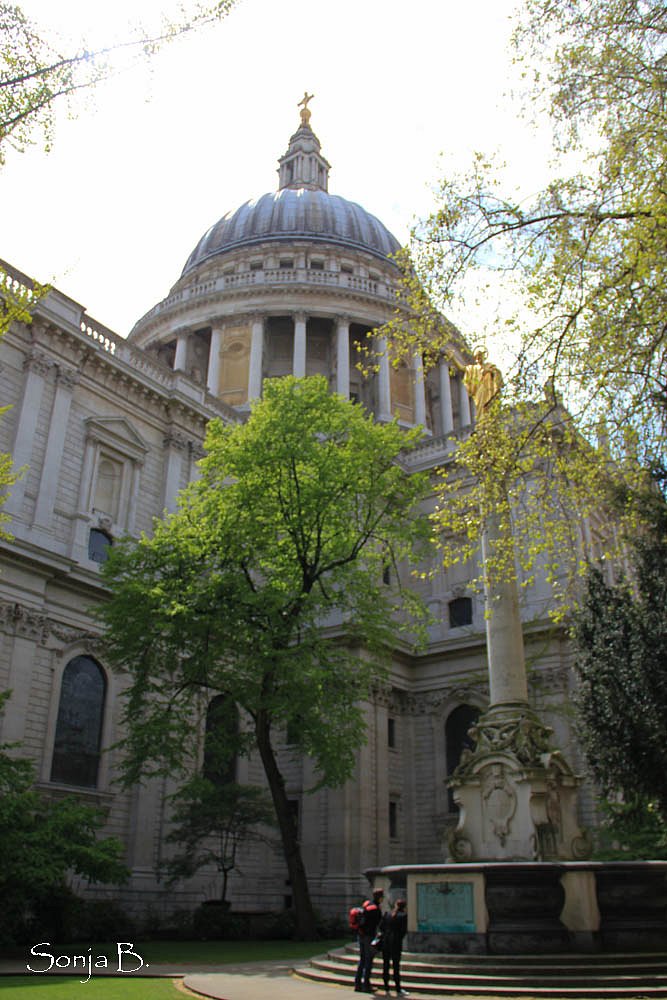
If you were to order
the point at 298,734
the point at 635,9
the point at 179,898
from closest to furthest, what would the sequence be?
the point at 635,9 < the point at 298,734 < the point at 179,898

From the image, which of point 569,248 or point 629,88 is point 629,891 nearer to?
point 569,248

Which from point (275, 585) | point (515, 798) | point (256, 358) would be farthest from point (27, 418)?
point (256, 358)

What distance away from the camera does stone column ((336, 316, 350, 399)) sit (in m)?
53.3

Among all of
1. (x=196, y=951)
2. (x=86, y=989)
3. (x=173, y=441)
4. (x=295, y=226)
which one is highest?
(x=295, y=226)

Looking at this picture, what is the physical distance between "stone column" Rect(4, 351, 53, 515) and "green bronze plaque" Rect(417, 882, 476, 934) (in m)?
17.6

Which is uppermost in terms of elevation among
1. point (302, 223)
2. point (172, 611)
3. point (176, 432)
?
point (302, 223)

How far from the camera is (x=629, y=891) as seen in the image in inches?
497

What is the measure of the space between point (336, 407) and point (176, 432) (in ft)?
36.0

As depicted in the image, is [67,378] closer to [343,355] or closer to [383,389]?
[343,355]

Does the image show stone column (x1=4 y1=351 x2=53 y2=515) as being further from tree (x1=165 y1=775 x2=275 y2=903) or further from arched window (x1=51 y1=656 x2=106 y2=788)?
tree (x1=165 y1=775 x2=275 y2=903)

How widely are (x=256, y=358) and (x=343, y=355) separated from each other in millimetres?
5809

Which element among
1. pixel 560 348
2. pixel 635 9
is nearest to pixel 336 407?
pixel 560 348

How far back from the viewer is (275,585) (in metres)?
21.2

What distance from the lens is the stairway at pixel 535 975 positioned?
10617 mm
